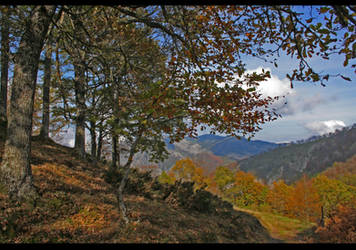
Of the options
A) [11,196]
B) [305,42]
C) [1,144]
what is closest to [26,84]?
[11,196]

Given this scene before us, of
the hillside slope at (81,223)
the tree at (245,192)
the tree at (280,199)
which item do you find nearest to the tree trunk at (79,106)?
the hillside slope at (81,223)

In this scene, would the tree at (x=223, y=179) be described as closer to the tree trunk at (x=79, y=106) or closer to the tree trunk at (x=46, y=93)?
the tree trunk at (x=79, y=106)

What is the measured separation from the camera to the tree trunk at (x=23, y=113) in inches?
223

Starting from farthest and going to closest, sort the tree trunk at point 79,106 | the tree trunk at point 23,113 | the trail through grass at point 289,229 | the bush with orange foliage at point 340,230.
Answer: the tree trunk at point 79,106 → the tree trunk at point 23,113 → the trail through grass at point 289,229 → the bush with orange foliage at point 340,230

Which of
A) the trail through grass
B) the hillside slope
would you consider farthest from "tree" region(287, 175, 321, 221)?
the hillside slope

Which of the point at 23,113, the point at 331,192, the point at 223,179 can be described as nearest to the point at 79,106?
the point at 23,113

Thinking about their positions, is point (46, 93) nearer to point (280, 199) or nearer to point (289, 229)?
point (289, 229)

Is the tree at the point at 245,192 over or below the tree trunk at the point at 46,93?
below

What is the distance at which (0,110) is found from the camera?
1327cm

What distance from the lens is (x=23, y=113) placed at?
19.5 feet

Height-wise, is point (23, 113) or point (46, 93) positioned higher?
point (46, 93)

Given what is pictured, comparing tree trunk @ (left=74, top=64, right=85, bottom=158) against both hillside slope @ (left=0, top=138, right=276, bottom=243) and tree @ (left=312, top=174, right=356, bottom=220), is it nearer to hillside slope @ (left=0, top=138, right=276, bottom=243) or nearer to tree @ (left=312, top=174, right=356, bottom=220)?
hillside slope @ (left=0, top=138, right=276, bottom=243)

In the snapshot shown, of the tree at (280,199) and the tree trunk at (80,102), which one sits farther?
the tree at (280,199)

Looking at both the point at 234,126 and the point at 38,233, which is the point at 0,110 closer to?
the point at 38,233
